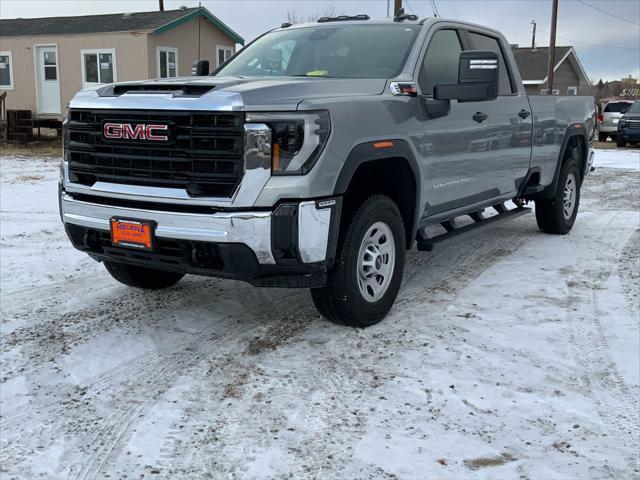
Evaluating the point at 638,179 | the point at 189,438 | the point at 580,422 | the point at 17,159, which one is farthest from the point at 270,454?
the point at 17,159

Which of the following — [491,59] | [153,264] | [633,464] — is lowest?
[633,464]

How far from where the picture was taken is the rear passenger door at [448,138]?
4.91 metres

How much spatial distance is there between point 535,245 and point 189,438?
5095mm

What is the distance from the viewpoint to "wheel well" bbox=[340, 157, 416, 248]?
172 inches

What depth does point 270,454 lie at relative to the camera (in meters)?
2.97

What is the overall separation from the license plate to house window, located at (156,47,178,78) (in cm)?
2030

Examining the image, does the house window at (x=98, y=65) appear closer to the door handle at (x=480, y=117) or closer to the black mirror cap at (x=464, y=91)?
the door handle at (x=480, y=117)

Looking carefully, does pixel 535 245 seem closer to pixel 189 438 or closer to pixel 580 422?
pixel 580 422

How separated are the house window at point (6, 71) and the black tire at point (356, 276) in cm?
2386

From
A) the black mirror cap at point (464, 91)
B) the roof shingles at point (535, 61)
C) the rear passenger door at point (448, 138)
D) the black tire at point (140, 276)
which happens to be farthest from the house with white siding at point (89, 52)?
the roof shingles at point (535, 61)

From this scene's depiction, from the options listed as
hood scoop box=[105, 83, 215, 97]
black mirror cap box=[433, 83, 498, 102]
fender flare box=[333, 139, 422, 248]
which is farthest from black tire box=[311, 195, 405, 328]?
hood scoop box=[105, 83, 215, 97]

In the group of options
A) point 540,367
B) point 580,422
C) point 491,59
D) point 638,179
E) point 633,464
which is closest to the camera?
point 633,464

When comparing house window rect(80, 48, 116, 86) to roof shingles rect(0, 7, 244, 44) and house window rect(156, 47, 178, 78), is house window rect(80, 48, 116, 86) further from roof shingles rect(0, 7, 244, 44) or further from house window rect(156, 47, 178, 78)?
house window rect(156, 47, 178, 78)

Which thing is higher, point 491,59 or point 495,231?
point 491,59
